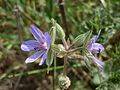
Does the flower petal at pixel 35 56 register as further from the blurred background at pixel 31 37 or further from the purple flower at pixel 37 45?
the blurred background at pixel 31 37

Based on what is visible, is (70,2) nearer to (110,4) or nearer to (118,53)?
(110,4)

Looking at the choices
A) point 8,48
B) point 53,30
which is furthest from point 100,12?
point 8,48

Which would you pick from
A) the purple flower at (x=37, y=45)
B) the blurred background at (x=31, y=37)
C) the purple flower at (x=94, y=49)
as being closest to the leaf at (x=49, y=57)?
the purple flower at (x=37, y=45)

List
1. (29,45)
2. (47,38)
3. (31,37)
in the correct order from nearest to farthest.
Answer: (47,38) < (29,45) < (31,37)

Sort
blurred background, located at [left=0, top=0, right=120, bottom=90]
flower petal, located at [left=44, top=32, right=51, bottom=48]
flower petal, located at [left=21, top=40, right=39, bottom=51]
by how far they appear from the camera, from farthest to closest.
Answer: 1. blurred background, located at [left=0, top=0, right=120, bottom=90]
2. flower petal, located at [left=21, top=40, right=39, bottom=51]
3. flower petal, located at [left=44, top=32, right=51, bottom=48]

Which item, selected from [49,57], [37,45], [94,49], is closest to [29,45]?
[37,45]

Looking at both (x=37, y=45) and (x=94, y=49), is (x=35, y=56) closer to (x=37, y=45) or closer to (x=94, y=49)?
(x=37, y=45)

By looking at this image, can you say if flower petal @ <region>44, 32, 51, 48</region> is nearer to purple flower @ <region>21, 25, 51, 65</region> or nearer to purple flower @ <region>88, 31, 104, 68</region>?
purple flower @ <region>21, 25, 51, 65</region>

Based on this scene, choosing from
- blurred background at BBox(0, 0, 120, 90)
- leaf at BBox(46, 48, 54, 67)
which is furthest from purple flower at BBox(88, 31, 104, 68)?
blurred background at BBox(0, 0, 120, 90)
